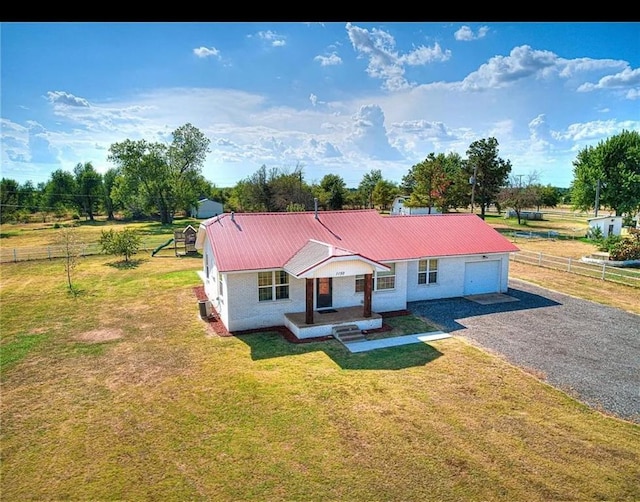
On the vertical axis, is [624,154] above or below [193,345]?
above

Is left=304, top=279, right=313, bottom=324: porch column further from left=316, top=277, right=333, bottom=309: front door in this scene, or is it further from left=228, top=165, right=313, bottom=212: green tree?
left=228, top=165, right=313, bottom=212: green tree

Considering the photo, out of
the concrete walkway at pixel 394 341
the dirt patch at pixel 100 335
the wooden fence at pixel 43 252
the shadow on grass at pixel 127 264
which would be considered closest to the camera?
Answer: the concrete walkway at pixel 394 341

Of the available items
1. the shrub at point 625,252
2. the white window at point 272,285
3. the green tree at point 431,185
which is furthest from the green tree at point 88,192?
the shrub at point 625,252

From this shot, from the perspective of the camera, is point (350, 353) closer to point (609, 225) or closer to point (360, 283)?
point (360, 283)

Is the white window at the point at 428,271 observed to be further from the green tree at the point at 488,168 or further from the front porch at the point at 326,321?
the green tree at the point at 488,168

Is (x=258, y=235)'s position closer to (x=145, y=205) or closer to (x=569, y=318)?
(x=569, y=318)
